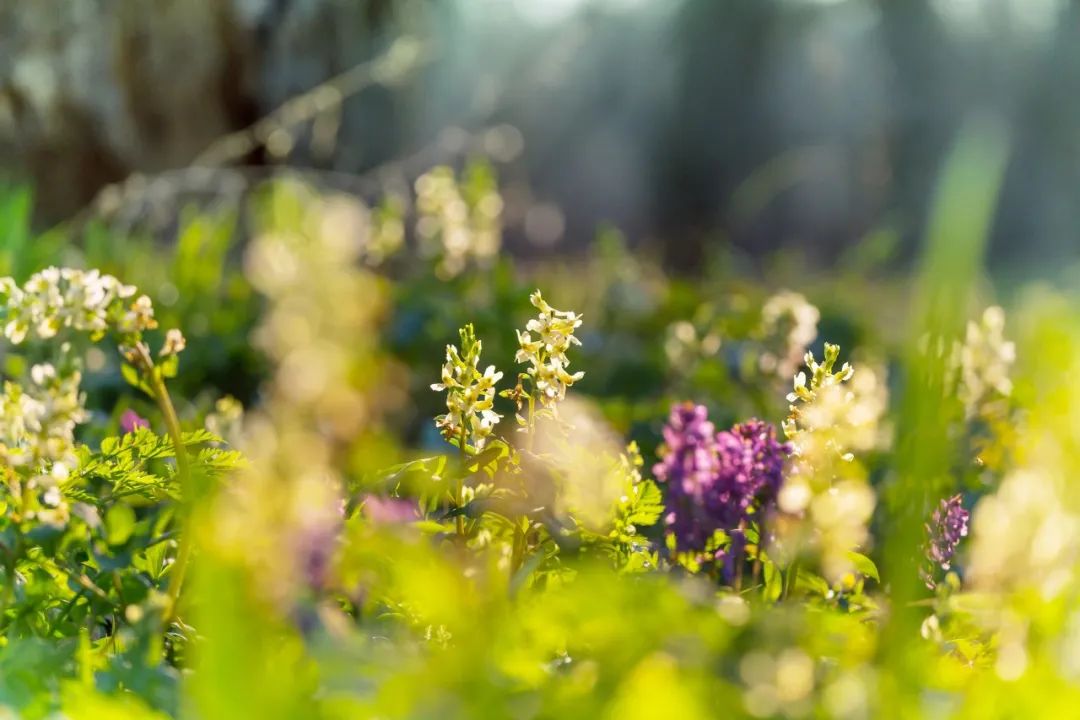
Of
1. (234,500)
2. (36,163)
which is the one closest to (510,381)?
(234,500)

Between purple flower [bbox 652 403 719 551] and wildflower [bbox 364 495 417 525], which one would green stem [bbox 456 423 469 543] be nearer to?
wildflower [bbox 364 495 417 525]

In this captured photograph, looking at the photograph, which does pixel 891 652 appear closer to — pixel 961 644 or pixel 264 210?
pixel 961 644

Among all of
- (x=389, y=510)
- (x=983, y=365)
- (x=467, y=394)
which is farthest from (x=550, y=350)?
(x=983, y=365)

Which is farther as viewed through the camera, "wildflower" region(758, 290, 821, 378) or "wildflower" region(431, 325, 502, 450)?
"wildflower" region(758, 290, 821, 378)

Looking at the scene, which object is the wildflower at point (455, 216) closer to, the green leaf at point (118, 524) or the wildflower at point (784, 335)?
the wildflower at point (784, 335)

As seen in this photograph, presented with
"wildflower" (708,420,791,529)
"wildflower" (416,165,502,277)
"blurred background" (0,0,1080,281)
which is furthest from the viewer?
"blurred background" (0,0,1080,281)

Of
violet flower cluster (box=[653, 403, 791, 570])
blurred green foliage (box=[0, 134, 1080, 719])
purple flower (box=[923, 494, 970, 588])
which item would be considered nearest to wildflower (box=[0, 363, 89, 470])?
blurred green foliage (box=[0, 134, 1080, 719])
